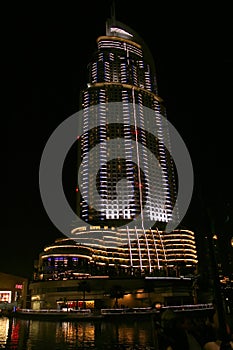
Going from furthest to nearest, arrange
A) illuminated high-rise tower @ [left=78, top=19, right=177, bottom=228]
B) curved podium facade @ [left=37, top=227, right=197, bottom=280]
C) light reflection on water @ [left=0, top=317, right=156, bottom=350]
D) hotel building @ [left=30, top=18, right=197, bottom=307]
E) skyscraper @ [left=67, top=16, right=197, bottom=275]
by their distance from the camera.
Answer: illuminated high-rise tower @ [left=78, top=19, right=177, bottom=228] → skyscraper @ [left=67, top=16, right=197, bottom=275] → hotel building @ [left=30, top=18, right=197, bottom=307] → curved podium facade @ [left=37, top=227, right=197, bottom=280] → light reflection on water @ [left=0, top=317, right=156, bottom=350]

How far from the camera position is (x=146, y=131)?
172500 mm

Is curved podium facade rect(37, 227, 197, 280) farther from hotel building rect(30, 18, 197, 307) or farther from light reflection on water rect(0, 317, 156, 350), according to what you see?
light reflection on water rect(0, 317, 156, 350)

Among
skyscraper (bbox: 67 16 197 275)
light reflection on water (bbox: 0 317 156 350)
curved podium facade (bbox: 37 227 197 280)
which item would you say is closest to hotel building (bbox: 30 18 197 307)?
curved podium facade (bbox: 37 227 197 280)

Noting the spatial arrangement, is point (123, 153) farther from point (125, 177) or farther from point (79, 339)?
point (79, 339)

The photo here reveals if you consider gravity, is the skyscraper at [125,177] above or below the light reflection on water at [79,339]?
above

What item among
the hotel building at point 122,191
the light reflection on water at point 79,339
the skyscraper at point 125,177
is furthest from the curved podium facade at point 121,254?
the light reflection on water at point 79,339

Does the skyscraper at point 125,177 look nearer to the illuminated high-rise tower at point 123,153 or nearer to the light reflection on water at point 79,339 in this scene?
the illuminated high-rise tower at point 123,153

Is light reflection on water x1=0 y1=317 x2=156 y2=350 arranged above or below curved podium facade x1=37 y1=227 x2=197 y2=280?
below

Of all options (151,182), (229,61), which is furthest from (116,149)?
(229,61)

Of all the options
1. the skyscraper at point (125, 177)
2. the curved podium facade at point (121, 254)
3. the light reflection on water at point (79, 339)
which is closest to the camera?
the light reflection on water at point (79, 339)

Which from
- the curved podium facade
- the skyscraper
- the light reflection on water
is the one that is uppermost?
the skyscraper

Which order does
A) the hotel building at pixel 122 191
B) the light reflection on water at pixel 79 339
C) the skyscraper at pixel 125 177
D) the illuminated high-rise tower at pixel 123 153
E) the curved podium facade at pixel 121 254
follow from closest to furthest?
the light reflection on water at pixel 79 339
the curved podium facade at pixel 121 254
the hotel building at pixel 122 191
the skyscraper at pixel 125 177
the illuminated high-rise tower at pixel 123 153

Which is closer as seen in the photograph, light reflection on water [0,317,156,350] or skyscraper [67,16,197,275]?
light reflection on water [0,317,156,350]

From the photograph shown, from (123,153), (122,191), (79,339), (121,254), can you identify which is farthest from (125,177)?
(79,339)
